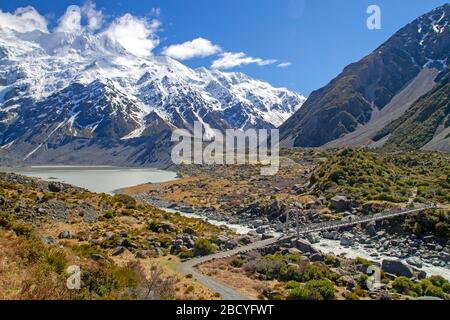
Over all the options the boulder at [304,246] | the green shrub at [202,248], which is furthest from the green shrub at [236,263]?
the boulder at [304,246]

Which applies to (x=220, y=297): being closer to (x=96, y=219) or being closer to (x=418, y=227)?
(x=96, y=219)

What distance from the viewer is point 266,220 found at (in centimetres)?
6806

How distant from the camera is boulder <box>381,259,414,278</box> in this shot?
3353 centimetres

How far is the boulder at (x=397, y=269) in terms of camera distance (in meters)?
33.5

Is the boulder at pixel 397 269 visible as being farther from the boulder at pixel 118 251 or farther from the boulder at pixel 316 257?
the boulder at pixel 118 251

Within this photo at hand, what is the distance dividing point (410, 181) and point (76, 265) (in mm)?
66099

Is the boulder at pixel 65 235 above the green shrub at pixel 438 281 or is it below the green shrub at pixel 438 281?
above

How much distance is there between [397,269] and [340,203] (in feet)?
102

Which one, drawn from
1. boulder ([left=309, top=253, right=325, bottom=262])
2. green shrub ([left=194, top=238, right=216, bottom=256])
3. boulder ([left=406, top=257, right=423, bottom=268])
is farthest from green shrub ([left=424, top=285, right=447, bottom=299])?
green shrub ([left=194, top=238, right=216, bottom=256])

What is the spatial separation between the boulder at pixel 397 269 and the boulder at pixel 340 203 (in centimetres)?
3006

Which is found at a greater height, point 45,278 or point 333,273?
point 45,278

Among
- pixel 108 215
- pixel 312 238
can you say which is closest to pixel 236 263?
pixel 312 238
